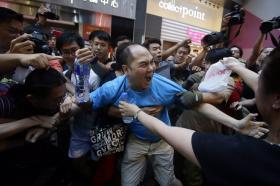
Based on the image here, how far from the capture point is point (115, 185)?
2643mm

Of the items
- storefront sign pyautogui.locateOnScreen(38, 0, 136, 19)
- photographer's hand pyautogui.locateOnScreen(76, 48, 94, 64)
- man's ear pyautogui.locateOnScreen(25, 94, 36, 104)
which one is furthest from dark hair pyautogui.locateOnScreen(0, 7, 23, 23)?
storefront sign pyautogui.locateOnScreen(38, 0, 136, 19)

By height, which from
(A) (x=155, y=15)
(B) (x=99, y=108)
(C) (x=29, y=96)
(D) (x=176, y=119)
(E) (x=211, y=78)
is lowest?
(D) (x=176, y=119)

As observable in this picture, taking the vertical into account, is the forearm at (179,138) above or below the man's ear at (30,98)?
below

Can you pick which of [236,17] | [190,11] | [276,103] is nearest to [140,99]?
[276,103]

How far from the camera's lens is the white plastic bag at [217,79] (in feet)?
7.12

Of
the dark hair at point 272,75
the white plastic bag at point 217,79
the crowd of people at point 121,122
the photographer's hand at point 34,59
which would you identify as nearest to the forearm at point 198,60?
the crowd of people at point 121,122

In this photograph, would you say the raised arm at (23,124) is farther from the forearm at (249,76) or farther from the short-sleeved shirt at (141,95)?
the forearm at (249,76)

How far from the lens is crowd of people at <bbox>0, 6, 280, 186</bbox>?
110cm

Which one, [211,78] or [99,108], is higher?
[211,78]

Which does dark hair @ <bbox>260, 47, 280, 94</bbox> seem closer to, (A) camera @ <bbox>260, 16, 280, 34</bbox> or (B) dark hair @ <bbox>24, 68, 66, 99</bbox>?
(B) dark hair @ <bbox>24, 68, 66, 99</bbox>

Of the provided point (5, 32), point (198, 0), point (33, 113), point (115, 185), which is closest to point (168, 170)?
point (115, 185)

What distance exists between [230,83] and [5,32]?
1815mm

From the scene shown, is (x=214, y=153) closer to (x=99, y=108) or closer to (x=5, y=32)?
(x=99, y=108)

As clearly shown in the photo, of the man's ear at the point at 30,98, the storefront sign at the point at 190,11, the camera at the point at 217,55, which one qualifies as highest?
the storefront sign at the point at 190,11
